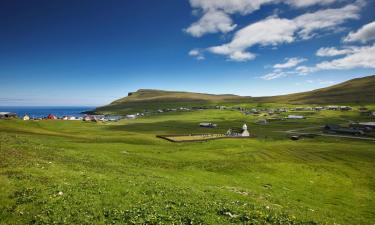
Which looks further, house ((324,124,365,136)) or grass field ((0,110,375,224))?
house ((324,124,365,136))

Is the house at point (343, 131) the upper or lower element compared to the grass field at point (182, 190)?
lower

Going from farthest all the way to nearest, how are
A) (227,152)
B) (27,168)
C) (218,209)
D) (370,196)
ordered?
(227,152)
(370,196)
(27,168)
(218,209)

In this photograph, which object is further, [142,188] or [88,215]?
[142,188]

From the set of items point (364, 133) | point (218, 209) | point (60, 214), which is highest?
point (60, 214)

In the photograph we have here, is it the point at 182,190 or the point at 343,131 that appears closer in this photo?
the point at 182,190

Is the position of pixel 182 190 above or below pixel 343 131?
above

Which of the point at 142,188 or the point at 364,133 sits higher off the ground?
the point at 142,188

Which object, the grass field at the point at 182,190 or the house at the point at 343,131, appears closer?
the grass field at the point at 182,190

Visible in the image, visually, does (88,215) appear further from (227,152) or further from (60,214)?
(227,152)

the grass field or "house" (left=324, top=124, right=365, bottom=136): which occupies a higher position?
the grass field

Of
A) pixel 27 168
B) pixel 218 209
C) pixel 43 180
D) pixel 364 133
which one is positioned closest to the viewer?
pixel 218 209

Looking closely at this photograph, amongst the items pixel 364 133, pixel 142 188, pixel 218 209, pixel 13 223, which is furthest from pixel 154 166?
pixel 364 133

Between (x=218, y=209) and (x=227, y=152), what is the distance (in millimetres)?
53130

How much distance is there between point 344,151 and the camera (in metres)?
79.6
